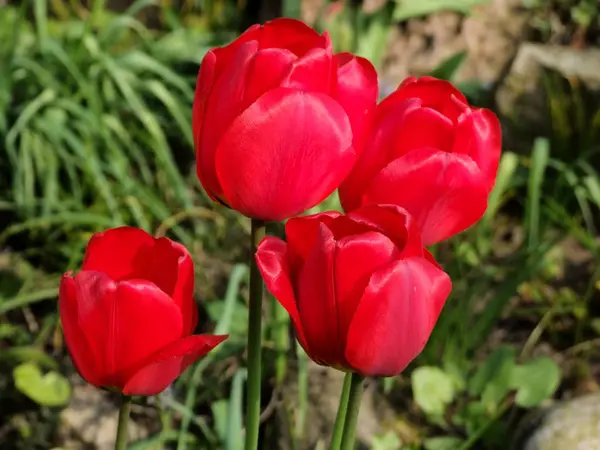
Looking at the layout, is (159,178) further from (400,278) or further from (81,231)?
(400,278)

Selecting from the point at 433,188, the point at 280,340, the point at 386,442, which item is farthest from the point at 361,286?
the point at 280,340

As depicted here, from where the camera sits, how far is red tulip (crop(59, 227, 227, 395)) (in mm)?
763

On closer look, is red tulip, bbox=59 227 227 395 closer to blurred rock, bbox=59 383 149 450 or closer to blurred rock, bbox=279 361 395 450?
blurred rock, bbox=279 361 395 450

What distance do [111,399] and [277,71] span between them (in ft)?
4.51

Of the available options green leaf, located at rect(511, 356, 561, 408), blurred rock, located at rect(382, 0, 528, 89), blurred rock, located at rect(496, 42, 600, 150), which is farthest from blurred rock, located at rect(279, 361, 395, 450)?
blurred rock, located at rect(382, 0, 528, 89)

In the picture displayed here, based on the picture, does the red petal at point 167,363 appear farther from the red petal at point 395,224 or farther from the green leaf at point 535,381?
the green leaf at point 535,381

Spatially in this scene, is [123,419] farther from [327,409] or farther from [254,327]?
[327,409]

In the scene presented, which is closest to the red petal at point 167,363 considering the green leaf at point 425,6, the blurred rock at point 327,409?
the blurred rock at point 327,409

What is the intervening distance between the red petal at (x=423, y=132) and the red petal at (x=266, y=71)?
121 mm

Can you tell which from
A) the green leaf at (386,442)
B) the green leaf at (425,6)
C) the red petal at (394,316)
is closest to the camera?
the red petal at (394,316)

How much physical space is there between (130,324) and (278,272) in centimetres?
15

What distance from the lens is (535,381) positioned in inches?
64.7

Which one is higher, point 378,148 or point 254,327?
point 378,148

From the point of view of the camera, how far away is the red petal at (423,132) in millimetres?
795
